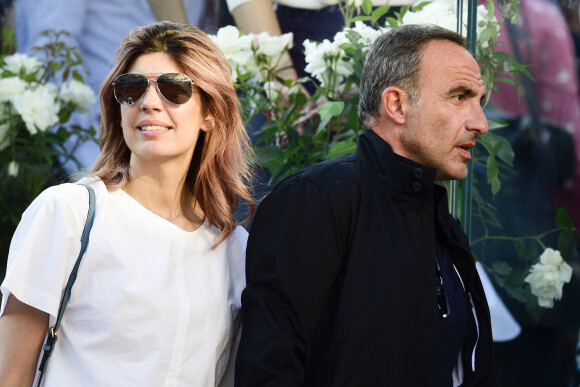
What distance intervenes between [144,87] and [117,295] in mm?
530

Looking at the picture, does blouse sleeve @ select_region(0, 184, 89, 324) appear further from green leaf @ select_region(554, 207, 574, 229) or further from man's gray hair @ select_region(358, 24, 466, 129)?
green leaf @ select_region(554, 207, 574, 229)

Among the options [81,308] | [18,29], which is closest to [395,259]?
[81,308]

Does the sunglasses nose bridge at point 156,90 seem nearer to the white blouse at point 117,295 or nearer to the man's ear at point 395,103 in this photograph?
the white blouse at point 117,295

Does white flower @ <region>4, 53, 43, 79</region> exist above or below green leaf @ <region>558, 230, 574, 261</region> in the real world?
above

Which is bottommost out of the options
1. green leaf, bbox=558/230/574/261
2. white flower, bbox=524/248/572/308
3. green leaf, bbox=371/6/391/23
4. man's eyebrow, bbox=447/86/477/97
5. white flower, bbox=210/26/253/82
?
white flower, bbox=524/248/572/308

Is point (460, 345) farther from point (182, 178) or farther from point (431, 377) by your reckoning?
point (182, 178)

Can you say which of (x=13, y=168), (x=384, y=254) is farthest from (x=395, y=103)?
(x=13, y=168)

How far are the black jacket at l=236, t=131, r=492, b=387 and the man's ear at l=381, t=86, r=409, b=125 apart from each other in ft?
0.35

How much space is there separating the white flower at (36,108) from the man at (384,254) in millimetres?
1599

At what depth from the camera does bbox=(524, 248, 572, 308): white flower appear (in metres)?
2.61

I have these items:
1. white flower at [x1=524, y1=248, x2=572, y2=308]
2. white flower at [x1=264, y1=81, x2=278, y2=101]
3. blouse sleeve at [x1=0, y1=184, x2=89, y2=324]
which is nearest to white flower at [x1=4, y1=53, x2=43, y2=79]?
white flower at [x1=264, y1=81, x2=278, y2=101]

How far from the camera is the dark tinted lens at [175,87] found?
6.69ft

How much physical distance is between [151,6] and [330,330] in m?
2.12

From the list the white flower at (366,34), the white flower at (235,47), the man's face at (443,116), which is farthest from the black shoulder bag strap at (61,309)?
the white flower at (366,34)
